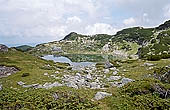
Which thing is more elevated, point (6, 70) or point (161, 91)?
point (161, 91)

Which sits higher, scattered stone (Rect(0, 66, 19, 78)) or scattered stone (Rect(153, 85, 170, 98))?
scattered stone (Rect(153, 85, 170, 98))

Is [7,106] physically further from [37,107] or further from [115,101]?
[115,101]

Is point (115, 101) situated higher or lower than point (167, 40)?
lower

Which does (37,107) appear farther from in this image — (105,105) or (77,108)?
(105,105)

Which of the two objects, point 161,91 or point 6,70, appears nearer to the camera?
point 161,91

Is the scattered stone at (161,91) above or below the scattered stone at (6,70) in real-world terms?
above

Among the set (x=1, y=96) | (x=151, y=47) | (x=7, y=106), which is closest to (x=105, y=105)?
(x=7, y=106)

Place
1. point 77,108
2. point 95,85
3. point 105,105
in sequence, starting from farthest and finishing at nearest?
point 95,85 → point 105,105 → point 77,108

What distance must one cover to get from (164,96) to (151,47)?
13284cm

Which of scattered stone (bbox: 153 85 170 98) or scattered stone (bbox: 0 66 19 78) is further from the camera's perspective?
scattered stone (bbox: 0 66 19 78)

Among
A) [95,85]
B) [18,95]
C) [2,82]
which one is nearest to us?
[18,95]

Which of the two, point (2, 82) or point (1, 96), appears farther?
point (2, 82)

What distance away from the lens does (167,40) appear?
491ft

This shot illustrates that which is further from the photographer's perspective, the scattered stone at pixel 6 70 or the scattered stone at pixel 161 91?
the scattered stone at pixel 6 70
